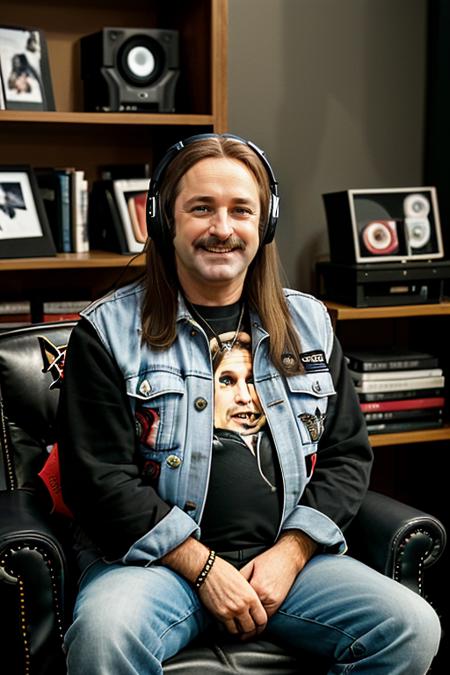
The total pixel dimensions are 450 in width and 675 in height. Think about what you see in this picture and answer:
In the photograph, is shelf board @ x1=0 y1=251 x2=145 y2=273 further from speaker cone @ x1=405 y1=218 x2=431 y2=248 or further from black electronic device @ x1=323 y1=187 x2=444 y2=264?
speaker cone @ x1=405 y1=218 x2=431 y2=248

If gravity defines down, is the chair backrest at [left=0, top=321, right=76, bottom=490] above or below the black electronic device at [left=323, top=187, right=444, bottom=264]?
below

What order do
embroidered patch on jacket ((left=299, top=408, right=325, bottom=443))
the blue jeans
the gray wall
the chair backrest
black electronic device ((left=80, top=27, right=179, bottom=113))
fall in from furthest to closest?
the gray wall
black electronic device ((left=80, top=27, right=179, bottom=113))
the chair backrest
embroidered patch on jacket ((left=299, top=408, right=325, bottom=443))
the blue jeans

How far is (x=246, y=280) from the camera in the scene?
195 cm

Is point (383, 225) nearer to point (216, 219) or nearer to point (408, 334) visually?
point (408, 334)

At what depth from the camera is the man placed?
1639 mm

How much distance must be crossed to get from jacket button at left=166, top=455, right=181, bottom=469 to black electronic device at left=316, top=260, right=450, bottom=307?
3.46 feet

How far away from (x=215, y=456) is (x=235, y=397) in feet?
0.40

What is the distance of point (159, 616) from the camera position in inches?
62.6

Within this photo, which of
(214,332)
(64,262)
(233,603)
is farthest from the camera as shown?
(64,262)

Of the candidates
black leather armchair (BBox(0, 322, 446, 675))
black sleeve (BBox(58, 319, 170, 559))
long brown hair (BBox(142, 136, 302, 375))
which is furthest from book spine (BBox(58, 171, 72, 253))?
black sleeve (BBox(58, 319, 170, 559))

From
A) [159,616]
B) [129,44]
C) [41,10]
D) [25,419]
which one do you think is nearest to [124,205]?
[129,44]

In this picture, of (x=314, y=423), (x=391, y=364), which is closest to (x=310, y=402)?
(x=314, y=423)

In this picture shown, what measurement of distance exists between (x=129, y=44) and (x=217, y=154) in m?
0.87

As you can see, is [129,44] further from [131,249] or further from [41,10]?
[131,249]
